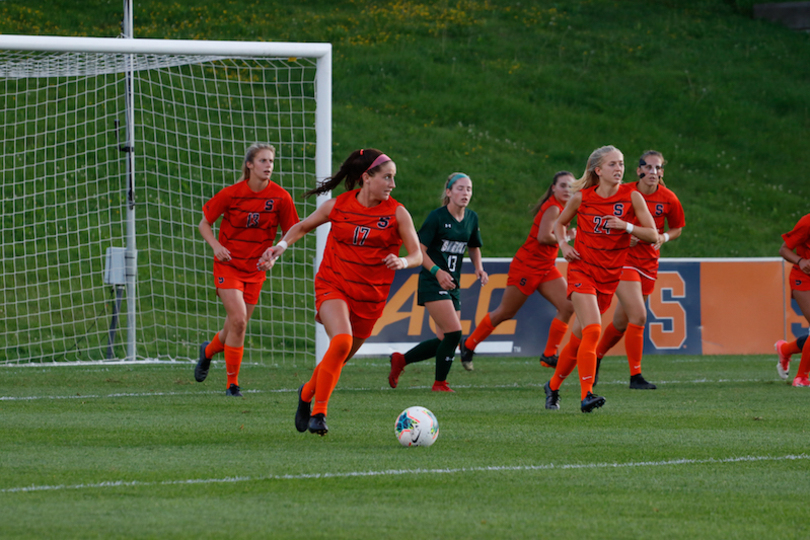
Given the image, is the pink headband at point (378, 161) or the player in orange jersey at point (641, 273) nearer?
the pink headband at point (378, 161)

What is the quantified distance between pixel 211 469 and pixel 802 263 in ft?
22.9

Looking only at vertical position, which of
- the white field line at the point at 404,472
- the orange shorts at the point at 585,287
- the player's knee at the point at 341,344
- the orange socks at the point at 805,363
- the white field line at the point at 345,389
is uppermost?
the orange shorts at the point at 585,287

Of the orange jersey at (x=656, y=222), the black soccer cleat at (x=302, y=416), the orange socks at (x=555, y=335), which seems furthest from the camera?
the orange socks at (x=555, y=335)

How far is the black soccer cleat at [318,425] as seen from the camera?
6203mm

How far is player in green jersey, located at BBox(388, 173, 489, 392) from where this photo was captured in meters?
9.49

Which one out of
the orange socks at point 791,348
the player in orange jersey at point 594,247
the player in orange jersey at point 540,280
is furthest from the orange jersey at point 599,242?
the orange socks at point 791,348

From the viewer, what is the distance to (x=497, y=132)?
26.1 metres

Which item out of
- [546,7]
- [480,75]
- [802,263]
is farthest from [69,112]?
[546,7]

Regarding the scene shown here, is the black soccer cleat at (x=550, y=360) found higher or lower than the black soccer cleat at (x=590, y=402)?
lower

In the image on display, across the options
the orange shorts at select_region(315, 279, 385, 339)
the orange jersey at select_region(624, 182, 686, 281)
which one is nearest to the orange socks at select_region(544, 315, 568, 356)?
the orange jersey at select_region(624, 182, 686, 281)

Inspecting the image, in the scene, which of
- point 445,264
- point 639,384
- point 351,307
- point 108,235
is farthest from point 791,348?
point 108,235

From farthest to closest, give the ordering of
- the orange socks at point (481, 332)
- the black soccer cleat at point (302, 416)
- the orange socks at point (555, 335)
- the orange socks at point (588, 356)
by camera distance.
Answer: the orange socks at point (481, 332), the orange socks at point (555, 335), the orange socks at point (588, 356), the black soccer cleat at point (302, 416)

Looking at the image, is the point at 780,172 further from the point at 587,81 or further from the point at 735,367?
the point at 735,367

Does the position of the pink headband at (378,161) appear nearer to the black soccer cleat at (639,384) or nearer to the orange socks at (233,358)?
the orange socks at (233,358)
